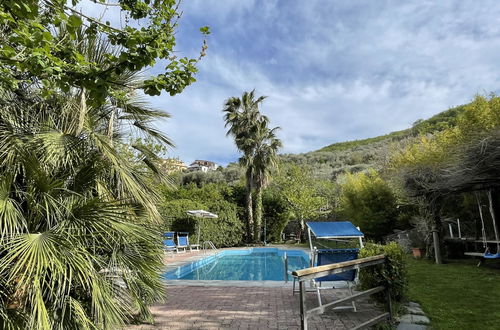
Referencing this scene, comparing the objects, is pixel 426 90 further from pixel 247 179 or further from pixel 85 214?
pixel 85 214

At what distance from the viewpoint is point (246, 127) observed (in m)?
17.9

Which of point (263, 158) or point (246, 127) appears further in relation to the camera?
point (246, 127)

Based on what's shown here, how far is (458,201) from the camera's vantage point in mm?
10688

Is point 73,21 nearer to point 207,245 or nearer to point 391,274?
point 391,274

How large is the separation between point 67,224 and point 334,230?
209 inches

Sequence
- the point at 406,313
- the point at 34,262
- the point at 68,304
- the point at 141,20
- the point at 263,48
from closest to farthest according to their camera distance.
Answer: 1. the point at 34,262
2. the point at 141,20
3. the point at 68,304
4. the point at 406,313
5. the point at 263,48

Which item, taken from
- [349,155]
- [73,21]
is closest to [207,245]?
[73,21]

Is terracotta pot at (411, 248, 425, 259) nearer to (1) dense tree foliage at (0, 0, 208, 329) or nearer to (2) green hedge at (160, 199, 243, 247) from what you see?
(1) dense tree foliage at (0, 0, 208, 329)

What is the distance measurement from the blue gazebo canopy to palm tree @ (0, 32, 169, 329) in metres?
3.68

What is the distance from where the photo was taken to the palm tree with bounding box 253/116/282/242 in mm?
17578

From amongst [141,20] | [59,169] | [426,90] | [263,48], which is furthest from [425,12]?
[59,169]

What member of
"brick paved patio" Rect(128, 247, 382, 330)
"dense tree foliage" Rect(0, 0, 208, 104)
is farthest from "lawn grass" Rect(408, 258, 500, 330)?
"dense tree foliage" Rect(0, 0, 208, 104)

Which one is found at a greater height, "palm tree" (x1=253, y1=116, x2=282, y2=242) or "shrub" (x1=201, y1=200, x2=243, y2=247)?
"palm tree" (x1=253, y1=116, x2=282, y2=242)

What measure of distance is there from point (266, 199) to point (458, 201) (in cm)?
1143
